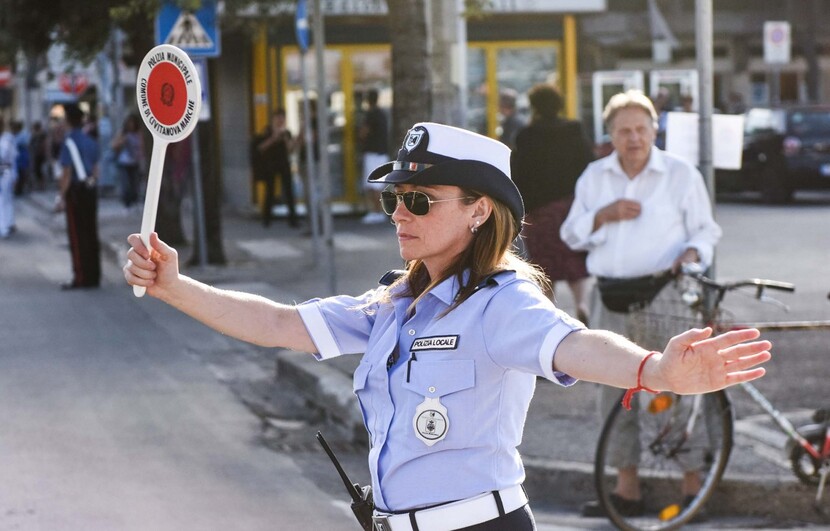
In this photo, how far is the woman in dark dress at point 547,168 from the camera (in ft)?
31.0

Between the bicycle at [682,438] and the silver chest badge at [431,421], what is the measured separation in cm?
331

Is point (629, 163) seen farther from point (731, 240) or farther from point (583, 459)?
point (731, 240)

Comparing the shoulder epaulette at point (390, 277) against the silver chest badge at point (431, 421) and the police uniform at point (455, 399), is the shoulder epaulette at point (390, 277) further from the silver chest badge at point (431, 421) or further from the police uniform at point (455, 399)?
the silver chest badge at point (431, 421)

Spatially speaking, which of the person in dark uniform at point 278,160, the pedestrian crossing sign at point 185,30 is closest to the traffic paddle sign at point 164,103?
the pedestrian crossing sign at point 185,30

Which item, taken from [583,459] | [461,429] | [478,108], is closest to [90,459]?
[583,459]

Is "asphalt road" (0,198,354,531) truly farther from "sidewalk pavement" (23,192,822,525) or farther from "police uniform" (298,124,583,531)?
"police uniform" (298,124,583,531)

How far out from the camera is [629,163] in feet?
21.3

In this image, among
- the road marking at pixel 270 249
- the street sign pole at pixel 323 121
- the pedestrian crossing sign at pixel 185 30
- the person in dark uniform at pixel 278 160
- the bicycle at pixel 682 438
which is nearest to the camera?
the bicycle at pixel 682 438

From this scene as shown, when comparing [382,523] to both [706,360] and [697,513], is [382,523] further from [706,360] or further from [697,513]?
[697,513]

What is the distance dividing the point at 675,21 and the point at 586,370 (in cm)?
4352

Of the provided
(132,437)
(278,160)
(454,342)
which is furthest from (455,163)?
(278,160)

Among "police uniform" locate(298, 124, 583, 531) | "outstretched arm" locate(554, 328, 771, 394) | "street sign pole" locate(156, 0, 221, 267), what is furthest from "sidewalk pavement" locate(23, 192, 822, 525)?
"outstretched arm" locate(554, 328, 771, 394)

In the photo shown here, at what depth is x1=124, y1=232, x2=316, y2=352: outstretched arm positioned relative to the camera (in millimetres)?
3098

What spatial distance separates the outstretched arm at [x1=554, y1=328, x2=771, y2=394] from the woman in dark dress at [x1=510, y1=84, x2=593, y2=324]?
6.68 metres
